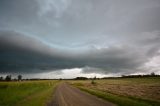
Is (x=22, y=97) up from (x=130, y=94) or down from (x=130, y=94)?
up

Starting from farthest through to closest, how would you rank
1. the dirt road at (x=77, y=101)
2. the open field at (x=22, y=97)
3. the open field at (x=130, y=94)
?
the open field at (x=130, y=94) → the open field at (x=22, y=97) → the dirt road at (x=77, y=101)

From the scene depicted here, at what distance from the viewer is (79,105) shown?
1964 cm

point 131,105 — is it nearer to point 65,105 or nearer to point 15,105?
point 65,105

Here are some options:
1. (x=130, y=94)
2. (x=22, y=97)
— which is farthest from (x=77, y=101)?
(x=130, y=94)

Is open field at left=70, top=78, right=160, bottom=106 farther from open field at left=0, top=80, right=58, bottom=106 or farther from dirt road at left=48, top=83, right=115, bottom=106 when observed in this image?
open field at left=0, top=80, right=58, bottom=106

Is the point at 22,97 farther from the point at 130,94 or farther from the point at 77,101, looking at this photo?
the point at 130,94

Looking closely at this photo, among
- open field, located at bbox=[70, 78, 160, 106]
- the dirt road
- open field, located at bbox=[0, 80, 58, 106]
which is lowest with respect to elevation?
open field, located at bbox=[70, 78, 160, 106]

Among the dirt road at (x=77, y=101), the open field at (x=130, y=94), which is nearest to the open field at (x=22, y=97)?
the dirt road at (x=77, y=101)

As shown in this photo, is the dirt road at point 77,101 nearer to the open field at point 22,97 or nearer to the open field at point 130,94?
the open field at point 22,97

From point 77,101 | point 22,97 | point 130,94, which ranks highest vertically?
point 22,97

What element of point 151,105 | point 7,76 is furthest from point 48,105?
→ point 7,76

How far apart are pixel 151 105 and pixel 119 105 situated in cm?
373

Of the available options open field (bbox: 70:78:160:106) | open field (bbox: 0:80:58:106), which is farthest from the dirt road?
open field (bbox: 70:78:160:106)

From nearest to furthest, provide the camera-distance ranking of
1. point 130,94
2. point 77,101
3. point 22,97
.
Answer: point 77,101 < point 22,97 < point 130,94
